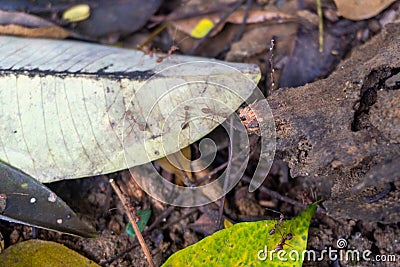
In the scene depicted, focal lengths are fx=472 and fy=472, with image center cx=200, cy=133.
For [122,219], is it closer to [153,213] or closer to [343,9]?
[153,213]

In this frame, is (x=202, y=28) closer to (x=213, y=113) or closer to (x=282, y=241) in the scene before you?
(x=213, y=113)

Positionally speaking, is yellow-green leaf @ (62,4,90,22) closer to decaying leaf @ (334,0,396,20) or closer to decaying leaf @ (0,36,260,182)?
decaying leaf @ (0,36,260,182)

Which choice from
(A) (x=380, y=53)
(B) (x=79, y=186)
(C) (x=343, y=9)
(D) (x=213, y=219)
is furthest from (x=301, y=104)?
(B) (x=79, y=186)

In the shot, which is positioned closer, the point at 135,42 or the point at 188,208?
the point at 188,208

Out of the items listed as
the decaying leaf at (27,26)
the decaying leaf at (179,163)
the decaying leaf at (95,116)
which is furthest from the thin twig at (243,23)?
the decaying leaf at (27,26)

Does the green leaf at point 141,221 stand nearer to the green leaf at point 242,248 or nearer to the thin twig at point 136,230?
the thin twig at point 136,230

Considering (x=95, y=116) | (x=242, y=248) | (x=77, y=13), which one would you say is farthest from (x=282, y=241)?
(x=77, y=13)

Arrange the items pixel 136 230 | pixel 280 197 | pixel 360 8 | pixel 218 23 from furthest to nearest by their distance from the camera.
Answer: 1. pixel 218 23
2. pixel 360 8
3. pixel 280 197
4. pixel 136 230
